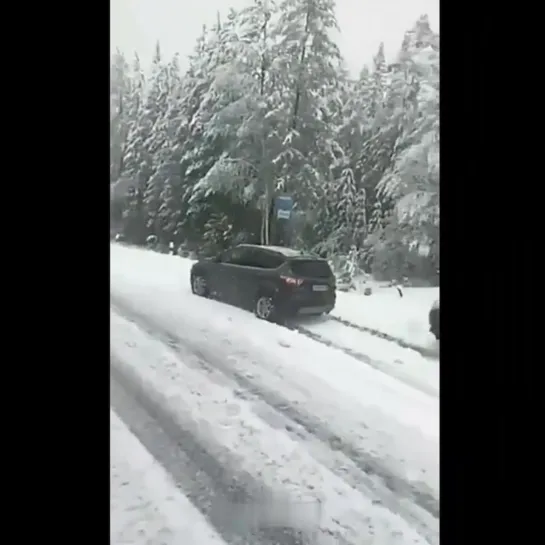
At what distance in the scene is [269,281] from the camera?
4.77 ft

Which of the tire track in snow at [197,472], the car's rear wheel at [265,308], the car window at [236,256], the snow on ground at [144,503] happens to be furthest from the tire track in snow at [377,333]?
the snow on ground at [144,503]

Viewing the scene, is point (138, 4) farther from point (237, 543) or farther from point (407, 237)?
point (237, 543)

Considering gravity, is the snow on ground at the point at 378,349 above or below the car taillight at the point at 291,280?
below

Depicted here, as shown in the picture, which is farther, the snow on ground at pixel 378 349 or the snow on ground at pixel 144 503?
the snow on ground at pixel 378 349

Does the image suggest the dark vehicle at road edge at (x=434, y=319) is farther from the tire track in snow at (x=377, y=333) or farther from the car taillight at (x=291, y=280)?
the car taillight at (x=291, y=280)

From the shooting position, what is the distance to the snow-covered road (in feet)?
4.34

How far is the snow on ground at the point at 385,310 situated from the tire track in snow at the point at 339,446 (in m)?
0.23

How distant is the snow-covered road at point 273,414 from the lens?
4.34ft

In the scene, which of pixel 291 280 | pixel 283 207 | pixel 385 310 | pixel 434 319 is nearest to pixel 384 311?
pixel 385 310

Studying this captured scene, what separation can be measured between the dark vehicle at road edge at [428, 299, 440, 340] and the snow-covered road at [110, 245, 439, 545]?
0.07m

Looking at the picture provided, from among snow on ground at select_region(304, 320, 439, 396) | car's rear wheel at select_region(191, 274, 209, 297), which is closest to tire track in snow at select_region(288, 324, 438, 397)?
snow on ground at select_region(304, 320, 439, 396)

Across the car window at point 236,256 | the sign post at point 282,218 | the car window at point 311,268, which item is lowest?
the car window at point 311,268
